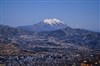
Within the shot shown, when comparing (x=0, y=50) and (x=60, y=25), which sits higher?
(x=0, y=50)

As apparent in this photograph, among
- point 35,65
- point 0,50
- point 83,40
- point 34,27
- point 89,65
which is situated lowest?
point 34,27

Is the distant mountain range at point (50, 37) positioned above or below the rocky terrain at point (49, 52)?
below

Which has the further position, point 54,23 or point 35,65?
point 54,23

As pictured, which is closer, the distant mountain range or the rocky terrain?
the rocky terrain

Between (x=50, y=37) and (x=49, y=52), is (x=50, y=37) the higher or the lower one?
the lower one

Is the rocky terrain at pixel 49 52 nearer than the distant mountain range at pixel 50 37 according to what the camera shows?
Yes

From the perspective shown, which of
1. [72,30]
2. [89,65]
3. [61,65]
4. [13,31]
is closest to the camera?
[89,65]

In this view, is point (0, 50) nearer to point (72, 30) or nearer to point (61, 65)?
point (61, 65)

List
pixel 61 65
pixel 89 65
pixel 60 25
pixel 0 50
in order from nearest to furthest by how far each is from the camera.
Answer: pixel 89 65
pixel 61 65
pixel 0 50
pixel 60 25

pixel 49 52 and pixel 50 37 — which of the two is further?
pixel 50 37

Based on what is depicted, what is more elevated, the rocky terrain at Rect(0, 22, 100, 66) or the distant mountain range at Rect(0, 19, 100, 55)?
the rocky terrain at Rect(0, 22, 100, 66)

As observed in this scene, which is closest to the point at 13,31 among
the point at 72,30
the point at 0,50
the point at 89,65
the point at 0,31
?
the point at 0,31
